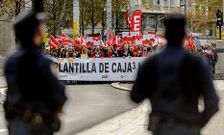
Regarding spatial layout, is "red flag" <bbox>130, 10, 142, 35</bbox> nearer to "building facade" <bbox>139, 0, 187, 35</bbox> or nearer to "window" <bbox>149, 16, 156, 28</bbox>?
"building facade" <bbox>139, 0, 187, 35</bbox>

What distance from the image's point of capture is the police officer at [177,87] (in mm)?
5094

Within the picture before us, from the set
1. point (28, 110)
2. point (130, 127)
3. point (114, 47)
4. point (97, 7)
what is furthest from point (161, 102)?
point (97, 7)

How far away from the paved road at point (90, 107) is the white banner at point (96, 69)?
418cm

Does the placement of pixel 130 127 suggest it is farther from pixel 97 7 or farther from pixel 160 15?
pixel 160 15

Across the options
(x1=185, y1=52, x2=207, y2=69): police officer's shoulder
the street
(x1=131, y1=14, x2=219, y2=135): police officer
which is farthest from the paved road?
(x1=185, y1=52, x2=207, y2=69): police officer's shoulder

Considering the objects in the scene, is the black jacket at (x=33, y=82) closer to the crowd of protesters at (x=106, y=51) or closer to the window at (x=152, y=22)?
the crowd of protesters at (x=106, y=51)

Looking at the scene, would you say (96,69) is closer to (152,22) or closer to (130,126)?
(130,126)

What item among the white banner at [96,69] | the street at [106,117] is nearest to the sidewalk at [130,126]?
the street at [106,117]

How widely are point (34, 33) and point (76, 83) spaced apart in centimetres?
2435

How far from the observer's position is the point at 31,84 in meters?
5.29

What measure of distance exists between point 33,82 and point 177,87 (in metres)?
1.20

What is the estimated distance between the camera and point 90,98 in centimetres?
2092

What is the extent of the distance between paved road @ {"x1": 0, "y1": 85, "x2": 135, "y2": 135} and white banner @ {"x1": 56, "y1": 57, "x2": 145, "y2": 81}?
4.18 meters

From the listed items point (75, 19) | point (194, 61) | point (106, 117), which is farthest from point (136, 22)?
point (194, 61)
